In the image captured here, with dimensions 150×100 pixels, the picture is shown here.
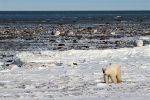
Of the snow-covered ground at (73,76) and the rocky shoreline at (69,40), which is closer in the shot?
the snow-covered ground at (73,76)

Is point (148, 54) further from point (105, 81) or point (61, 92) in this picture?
point (61, 92)

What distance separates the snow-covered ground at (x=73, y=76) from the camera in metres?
13.0

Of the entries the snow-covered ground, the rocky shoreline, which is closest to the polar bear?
the snow-covered ground

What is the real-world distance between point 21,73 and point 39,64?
2317mm

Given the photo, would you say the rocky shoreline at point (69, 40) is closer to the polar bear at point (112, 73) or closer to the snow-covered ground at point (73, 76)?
the snow-covered ground at point (73, 76)

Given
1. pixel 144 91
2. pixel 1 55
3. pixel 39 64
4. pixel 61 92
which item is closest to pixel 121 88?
pixel 144 91

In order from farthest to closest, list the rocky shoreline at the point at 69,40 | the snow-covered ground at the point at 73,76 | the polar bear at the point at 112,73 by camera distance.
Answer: the rocky shoreline at the point at 69,40, the polar bear at the point at 112,73, the snow-covered ground at the point at 73,76

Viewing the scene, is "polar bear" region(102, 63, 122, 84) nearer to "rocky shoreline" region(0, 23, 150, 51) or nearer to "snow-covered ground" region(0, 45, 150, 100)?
"snow-covered ground" region(0, 45, 150, 100)

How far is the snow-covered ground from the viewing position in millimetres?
12984

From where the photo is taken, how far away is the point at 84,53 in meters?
23.7

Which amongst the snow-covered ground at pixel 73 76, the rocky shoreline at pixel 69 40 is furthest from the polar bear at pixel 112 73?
the rocky shoreline at pixel 69 40

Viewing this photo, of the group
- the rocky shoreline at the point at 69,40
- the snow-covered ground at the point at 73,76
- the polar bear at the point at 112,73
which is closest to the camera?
the snow-covered ground at the point at 73,76

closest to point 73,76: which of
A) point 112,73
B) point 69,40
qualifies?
point 112,73

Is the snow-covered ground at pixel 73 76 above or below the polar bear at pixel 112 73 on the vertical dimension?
below
